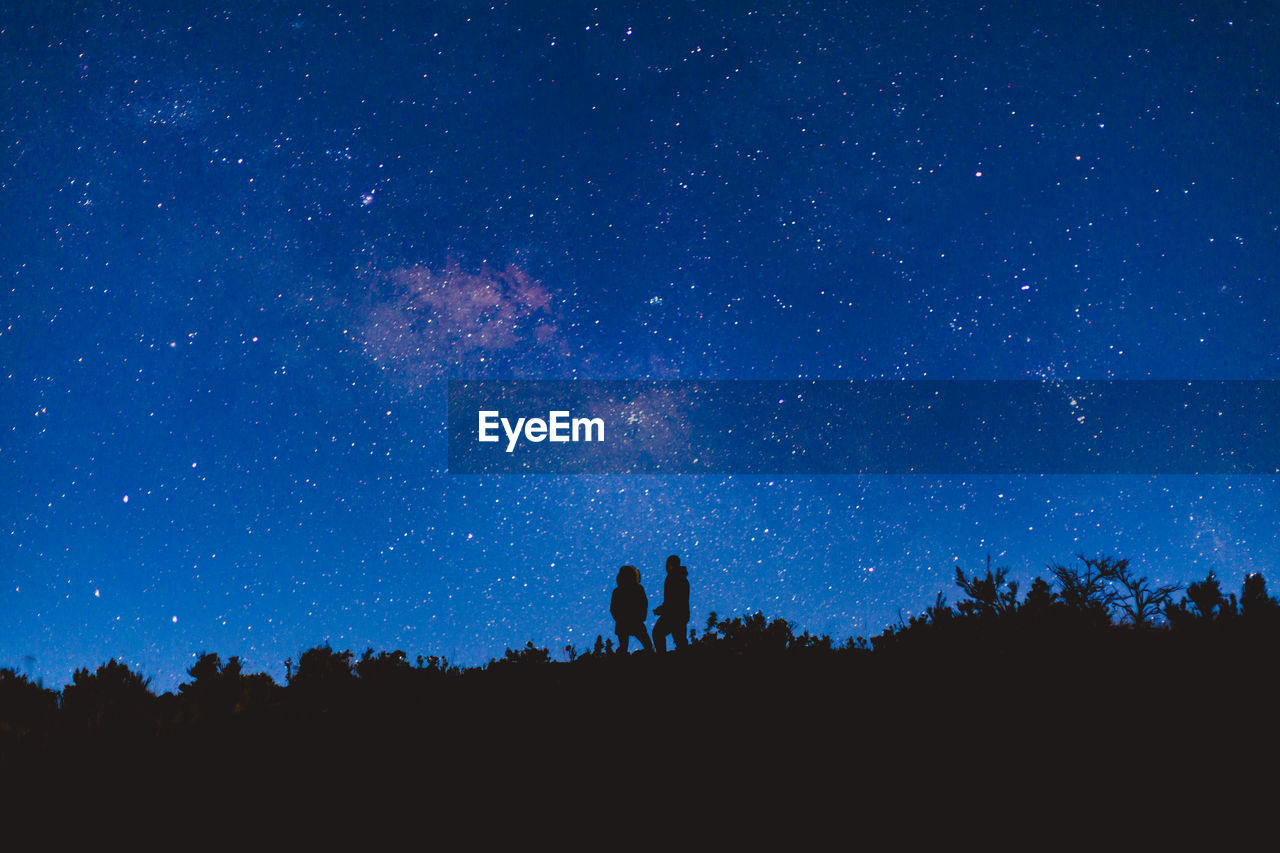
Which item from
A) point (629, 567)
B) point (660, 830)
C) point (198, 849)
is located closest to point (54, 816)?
point (198, 849)

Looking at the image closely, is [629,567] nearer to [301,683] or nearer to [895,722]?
[301,683]

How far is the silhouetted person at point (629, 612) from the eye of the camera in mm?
9773

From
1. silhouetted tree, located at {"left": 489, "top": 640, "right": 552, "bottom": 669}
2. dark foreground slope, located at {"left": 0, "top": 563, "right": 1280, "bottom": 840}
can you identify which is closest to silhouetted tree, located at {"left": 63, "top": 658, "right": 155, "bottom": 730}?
dark foreground slope, located at {"left": 0, "top": 563, "right": 1280, "bottom": 840}

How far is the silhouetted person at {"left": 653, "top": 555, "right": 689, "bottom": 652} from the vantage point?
31.9ft

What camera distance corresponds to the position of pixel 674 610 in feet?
31.9

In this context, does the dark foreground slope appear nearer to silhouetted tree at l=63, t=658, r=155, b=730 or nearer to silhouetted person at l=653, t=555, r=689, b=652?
A: silhouetted tree at l=63, t=658, r=155, b=730

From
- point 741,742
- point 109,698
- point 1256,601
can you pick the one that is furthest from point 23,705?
point 1256,601

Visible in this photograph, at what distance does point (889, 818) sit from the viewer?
3.28 meters

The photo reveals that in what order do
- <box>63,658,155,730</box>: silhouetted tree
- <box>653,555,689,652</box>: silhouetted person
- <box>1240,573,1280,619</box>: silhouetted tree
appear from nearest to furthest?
<box>63,658,155,730</box>: silhouetted tree < <box>1240,573,1280,619</box>: silhouetted tree < <box>653,555,689,652</box>: silhouetted person

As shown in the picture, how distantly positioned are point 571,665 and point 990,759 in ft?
19.1

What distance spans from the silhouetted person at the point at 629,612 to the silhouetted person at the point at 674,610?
213 mm

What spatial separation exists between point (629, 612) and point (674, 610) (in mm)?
683

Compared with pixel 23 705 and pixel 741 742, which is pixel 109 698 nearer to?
pixel 23 705

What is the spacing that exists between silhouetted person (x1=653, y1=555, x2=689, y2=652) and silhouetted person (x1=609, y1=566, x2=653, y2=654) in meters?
0.21
